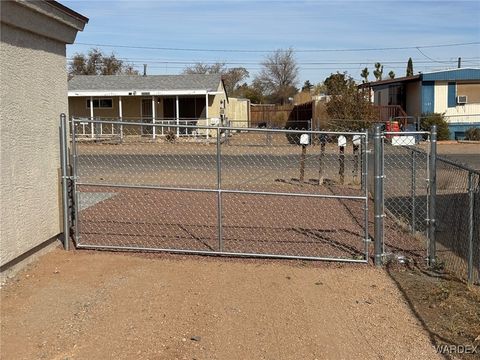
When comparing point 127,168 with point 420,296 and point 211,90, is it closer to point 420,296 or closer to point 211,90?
point 420,296

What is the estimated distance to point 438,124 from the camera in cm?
3222

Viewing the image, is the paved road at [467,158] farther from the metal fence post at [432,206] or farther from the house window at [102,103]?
the house window at [102,103]

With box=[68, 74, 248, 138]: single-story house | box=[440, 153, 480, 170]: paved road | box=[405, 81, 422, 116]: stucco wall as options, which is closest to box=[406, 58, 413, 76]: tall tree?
box=[405, 81, 422, 116]: stucco wall

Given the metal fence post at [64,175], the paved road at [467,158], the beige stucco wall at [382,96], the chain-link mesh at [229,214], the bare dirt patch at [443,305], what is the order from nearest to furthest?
the bare dirt patch at [443,305] < the metal fence post at [64,175] < the chain-link mesh at [229,214] < the paved road at [467,158] < the beige stucco wall at [382,96]

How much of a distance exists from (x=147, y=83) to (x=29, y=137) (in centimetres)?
3031

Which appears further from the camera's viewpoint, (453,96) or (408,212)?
(453,96)

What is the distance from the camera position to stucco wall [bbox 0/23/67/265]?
5.53 meters

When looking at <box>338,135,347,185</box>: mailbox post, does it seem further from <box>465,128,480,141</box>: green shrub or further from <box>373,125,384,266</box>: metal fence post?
<box>465,128,480,141</box>: green shrub

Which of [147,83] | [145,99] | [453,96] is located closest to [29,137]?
[147,83]

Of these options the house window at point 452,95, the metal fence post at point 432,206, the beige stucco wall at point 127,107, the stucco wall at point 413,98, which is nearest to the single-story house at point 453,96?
the house window at point 452,95

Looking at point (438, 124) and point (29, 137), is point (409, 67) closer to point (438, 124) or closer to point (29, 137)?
point (438, 124)

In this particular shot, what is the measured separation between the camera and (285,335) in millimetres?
4566

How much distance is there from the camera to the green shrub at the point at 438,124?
1267 inches

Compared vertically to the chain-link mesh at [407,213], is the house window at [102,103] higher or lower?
higher
